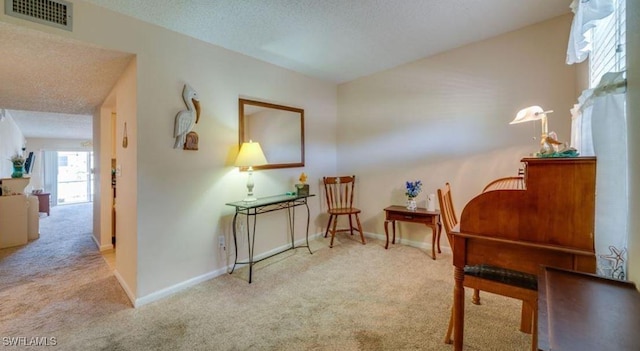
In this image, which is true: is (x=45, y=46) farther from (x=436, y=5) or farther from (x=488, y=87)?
(x=488, y=87)

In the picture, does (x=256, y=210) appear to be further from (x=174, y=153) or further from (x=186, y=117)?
(x=186, y=117)

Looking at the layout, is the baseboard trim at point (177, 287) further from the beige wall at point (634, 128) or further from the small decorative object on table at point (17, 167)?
the small decorative object on table at point (17, 167)

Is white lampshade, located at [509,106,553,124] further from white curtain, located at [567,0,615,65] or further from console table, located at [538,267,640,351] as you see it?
console table, located at [538,267,640,351]

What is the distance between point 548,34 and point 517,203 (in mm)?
2409

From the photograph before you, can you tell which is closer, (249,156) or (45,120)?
(249,156)

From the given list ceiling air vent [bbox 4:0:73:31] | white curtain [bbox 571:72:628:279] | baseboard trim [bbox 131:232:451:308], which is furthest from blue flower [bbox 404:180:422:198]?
ceiling air vent [bbox 4:0:73:31]

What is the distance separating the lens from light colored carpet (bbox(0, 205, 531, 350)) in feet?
5.91

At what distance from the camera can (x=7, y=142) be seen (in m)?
5.66

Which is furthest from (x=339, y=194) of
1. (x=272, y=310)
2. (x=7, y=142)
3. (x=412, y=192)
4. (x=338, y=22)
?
(x=7, y=142)

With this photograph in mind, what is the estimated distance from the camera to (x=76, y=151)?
363 inches

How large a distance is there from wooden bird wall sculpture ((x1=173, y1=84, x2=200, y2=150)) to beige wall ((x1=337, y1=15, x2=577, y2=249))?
2.43m

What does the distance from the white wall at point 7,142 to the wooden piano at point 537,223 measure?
7718mm

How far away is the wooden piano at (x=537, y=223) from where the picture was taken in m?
1.25

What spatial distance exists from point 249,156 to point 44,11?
5.85 feet
